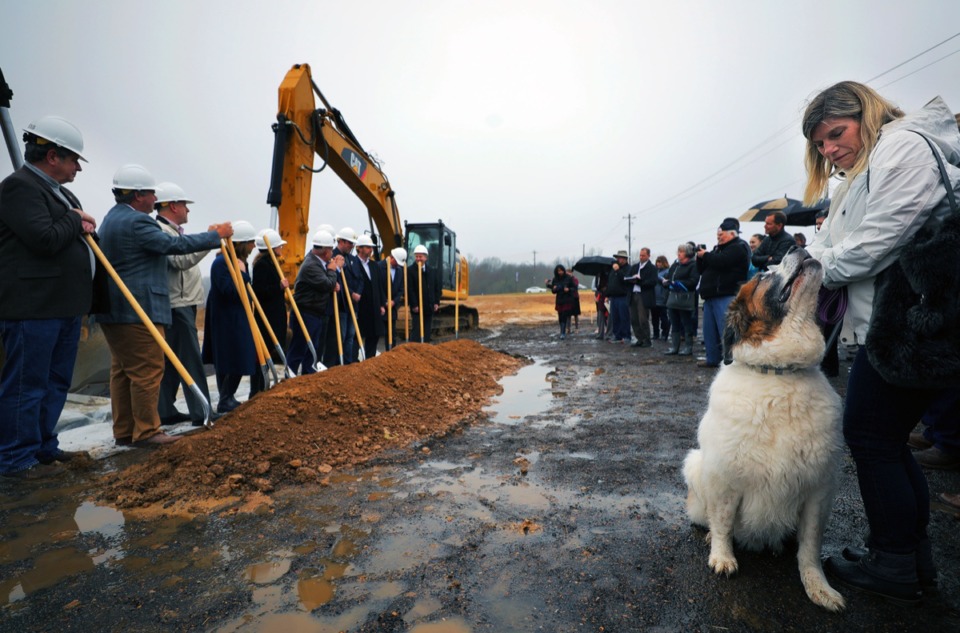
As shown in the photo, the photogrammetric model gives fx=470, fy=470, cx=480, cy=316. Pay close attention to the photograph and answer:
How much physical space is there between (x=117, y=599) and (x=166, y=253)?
316 cm

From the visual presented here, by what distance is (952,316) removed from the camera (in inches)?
65.3

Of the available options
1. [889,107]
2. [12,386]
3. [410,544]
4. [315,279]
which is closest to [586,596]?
[410,544]

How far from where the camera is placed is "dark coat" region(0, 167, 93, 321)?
342 cm

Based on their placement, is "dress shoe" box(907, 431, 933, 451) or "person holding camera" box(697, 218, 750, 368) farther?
"person holding camera" box(697, 218, 750, 368)

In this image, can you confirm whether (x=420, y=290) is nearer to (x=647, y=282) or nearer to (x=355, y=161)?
(x=355, y=161)

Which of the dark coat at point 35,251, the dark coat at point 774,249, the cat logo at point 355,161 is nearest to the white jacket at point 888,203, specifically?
the dark coat at point 35,251

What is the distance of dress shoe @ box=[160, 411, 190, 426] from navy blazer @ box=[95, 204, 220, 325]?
1.45 m

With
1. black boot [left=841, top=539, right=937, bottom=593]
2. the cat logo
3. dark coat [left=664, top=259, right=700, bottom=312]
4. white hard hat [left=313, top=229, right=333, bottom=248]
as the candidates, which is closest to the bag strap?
black boot [left=841, top=539, right=937, bottom=593]

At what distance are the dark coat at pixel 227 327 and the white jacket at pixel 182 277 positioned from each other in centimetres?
26

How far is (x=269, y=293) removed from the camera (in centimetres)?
636

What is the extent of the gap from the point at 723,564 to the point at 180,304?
17.7 ft

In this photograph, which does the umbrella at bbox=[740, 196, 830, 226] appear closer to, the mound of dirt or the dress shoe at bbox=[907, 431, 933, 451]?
the dress shoe at bbox=[907, 431, 933, 451]

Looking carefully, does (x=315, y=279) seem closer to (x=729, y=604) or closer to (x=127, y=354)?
(x=127, y=354)

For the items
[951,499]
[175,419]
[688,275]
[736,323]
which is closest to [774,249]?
[688,275]
